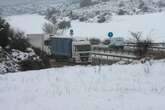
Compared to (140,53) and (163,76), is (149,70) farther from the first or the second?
(140,53)

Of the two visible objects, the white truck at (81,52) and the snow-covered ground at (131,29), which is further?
the snow-covered ground at (131,29)

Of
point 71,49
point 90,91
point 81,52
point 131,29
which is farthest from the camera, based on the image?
point 131,29

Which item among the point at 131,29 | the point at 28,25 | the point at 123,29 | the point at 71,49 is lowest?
the point at 71,49

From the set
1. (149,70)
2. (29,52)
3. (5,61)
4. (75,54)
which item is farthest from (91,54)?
(149,70)

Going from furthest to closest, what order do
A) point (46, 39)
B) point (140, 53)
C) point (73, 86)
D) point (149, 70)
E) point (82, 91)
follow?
point (46, 39) < point (140, 53) < point (149, 70) < point (73, 86) < point (82, 91)

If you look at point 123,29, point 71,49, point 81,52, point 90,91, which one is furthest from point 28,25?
point 90,91

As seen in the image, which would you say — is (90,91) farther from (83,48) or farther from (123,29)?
(123,29)

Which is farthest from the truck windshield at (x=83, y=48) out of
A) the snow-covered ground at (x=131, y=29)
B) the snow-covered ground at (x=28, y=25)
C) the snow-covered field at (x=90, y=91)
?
the snow-covered ground at (x=131, y=29)

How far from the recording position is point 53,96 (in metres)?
9.95

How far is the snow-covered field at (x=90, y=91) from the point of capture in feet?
28.1

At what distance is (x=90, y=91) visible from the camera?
33.7ft

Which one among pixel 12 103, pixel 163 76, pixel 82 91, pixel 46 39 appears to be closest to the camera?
pixel 12 103

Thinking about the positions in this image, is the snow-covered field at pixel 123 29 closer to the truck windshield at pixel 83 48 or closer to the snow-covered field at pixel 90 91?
the truck windshield at pixel 83 48

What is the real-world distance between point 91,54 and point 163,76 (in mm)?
31086
